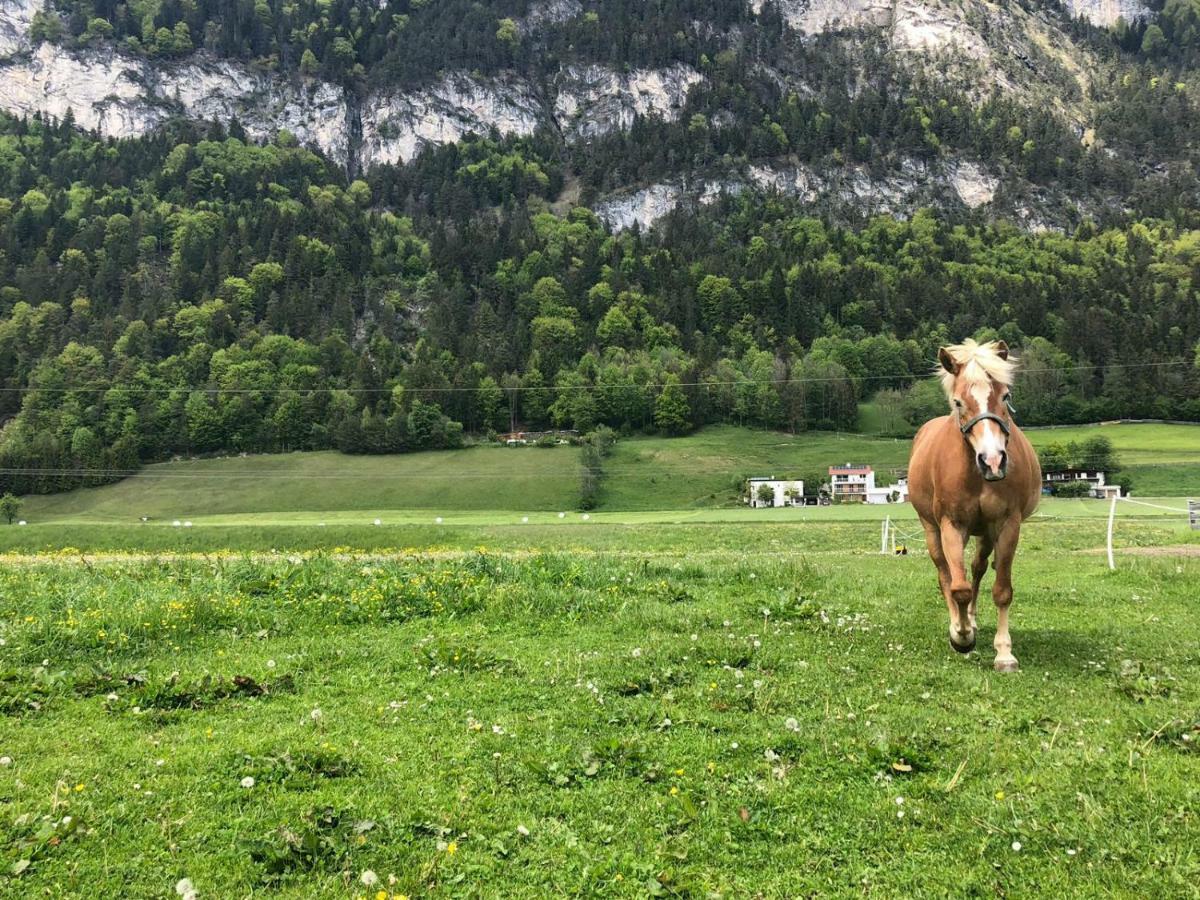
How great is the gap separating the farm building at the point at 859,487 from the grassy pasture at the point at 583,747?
102 metres

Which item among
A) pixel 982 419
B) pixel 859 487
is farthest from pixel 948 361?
pixel 859 487

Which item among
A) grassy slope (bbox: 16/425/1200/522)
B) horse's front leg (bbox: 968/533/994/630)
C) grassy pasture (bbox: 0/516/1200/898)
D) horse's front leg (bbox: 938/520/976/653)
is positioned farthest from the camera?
grassy slope (bbox: 16/425/1200/522)

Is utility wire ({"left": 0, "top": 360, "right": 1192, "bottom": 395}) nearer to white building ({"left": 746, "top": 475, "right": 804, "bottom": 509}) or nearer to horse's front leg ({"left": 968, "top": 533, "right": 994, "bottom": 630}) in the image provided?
white building ({"left": 746, "top": 475, "right": 804, "bottom": 509})

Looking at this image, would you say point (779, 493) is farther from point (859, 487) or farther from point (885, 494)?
point (859, 487)

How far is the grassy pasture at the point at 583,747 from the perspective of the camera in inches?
190

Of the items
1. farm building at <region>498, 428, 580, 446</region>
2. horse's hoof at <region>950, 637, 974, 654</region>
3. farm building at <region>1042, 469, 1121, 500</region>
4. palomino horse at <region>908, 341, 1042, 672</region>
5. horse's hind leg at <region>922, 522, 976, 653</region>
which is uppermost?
palomino horse at <region>908, 341, 1042, 672</region>

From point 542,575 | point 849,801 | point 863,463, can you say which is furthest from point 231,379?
point 849,801

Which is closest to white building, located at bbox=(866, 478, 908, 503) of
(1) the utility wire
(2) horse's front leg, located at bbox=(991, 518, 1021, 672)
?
(1) the utility wire

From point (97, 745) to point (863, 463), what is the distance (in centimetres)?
13287

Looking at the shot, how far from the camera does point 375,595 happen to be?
1375cm

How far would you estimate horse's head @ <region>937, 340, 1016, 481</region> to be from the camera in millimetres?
9039

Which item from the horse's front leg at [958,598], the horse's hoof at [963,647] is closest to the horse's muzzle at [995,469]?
the horse's front leg at [958,598]

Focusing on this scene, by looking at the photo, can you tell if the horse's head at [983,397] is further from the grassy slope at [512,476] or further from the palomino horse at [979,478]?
the grassy slope at [512,476]

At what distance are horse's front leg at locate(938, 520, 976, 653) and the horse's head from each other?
3.60 feet
